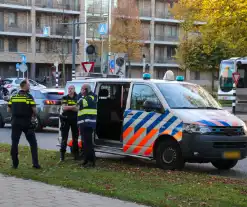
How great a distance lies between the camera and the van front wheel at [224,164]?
11.2m

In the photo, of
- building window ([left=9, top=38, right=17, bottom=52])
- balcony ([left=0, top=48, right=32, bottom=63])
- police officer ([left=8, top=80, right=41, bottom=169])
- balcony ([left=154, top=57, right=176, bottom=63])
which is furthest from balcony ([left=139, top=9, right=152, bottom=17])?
police officer ([left=8, top=80, right=41, bottom=169])

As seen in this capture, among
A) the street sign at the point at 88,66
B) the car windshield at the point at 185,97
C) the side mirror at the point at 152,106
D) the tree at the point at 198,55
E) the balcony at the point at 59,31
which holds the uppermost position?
the balcony at the point at 59,31

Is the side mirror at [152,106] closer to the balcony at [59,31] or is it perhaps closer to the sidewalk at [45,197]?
the sidewalk at [45,197]

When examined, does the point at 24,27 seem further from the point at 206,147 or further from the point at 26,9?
the point at 206,147

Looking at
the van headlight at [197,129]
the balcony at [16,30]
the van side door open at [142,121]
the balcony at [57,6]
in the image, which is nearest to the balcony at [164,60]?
the balcony at [57,6]

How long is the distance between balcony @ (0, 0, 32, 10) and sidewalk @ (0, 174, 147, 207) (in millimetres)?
56153

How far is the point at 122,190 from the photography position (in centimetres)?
809

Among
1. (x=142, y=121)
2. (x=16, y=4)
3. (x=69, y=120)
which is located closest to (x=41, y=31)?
(x=16, y=4)

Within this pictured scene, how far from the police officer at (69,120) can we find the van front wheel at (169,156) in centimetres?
205

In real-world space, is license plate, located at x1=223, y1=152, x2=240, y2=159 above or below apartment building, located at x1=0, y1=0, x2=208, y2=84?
below

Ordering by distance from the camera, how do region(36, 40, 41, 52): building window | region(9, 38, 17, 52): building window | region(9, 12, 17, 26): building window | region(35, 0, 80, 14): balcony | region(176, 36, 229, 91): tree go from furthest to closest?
region(36, 40, 41, 52): building window
region(35, 0, 80, 14): balcony
region(9, 38, 17, 52): building window
region(9, 12, 17, 26): building window
region(176, 36, 229, 91): tree

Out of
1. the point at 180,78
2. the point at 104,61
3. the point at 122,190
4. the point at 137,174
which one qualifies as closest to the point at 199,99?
the point at 180,78

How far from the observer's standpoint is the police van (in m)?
10.1

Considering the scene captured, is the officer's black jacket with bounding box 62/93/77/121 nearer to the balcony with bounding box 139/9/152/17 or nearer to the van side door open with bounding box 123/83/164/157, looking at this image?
the van side door open with bounding box 123/83/164/157
